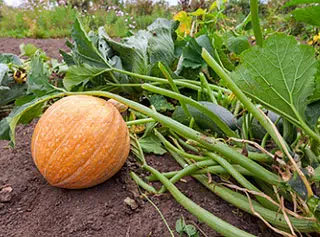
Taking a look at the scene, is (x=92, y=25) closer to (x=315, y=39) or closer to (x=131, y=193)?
(x=315, y=39)

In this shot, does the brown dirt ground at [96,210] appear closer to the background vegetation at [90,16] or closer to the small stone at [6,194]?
the small stone at [6,194]

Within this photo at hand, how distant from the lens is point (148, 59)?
1644mm

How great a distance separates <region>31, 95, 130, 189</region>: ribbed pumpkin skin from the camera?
117 centimetres

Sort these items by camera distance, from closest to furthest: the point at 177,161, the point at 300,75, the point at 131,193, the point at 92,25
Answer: the point at 300,75 → the point at 131,193 → the point at 177,161 → the point at 92,25

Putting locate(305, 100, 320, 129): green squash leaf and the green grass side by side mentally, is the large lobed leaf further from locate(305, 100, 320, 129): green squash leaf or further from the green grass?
the green grass

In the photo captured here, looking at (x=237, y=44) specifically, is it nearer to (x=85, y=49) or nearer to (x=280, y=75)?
(x=280, y=75)

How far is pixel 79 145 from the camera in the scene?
3.84 ft

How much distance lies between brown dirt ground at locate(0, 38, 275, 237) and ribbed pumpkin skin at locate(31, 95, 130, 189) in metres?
0.05

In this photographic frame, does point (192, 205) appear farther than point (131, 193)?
No

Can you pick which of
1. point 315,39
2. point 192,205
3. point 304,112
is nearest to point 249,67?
point 304,112

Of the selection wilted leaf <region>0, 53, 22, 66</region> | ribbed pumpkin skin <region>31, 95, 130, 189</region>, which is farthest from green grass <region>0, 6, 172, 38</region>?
ribbed pumpkin skin <region>31, 95, 130, 189</region>

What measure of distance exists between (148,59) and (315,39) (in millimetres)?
811

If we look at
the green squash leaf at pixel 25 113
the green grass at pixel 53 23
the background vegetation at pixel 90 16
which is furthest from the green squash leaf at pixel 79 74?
the green grass at pixel 53 23

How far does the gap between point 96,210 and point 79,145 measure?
0.20 m
